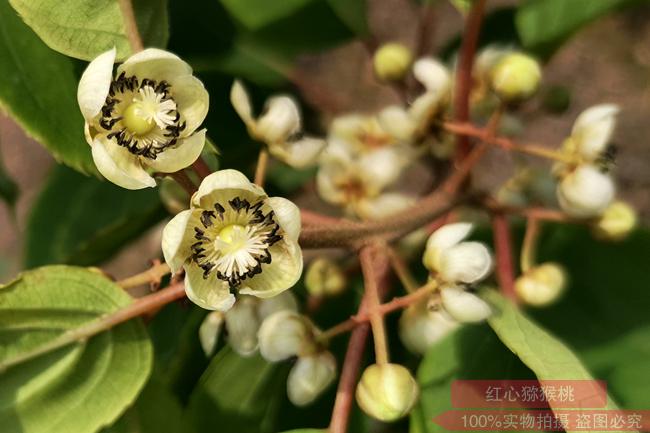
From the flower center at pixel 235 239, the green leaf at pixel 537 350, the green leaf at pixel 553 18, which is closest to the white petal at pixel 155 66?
the flower center at pixel 235 239

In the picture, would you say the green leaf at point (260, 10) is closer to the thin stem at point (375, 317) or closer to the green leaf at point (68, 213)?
the green leaf at point (68, 213)

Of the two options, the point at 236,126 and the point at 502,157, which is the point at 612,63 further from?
the point at 236,126

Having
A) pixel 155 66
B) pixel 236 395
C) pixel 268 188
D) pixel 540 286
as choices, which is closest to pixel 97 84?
pixel 155 66

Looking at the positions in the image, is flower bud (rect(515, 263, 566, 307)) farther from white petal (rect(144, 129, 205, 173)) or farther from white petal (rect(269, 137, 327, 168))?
white petal (rect(144, 129, 205, 173))

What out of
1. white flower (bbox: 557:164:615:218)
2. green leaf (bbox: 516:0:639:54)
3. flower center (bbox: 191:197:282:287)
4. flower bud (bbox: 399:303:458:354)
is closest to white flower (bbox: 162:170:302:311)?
flower center (bbox: 191:197:282:287)

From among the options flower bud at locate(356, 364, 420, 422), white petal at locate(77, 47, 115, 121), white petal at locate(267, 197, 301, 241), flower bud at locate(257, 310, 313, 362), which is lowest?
flower bud at locate(356, 364, 420, 422)
